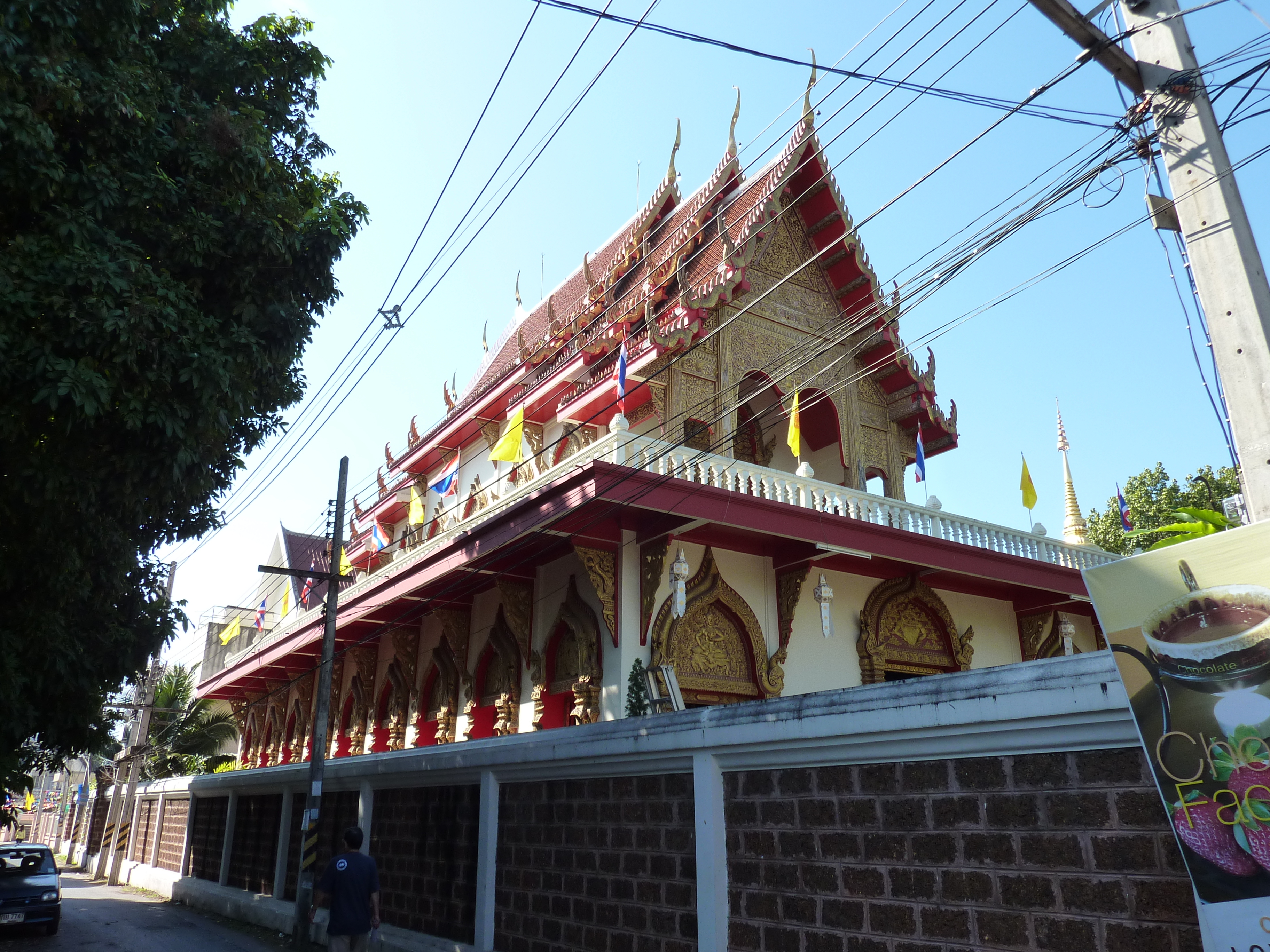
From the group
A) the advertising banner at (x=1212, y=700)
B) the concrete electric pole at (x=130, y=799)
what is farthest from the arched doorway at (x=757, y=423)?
the concrete electric pole at (x=130, y=799)

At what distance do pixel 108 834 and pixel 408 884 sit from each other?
22059 mm

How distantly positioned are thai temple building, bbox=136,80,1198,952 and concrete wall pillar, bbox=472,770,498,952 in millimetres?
31

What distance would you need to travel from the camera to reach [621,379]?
1339 centimetres

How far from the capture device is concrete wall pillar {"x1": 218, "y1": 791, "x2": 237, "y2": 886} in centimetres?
1591

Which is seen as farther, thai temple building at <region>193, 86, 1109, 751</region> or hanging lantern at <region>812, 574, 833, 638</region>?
hanging lantern at <region>812, 574, 833, 638</region>

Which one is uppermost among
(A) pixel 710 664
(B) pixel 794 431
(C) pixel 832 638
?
(B) pixel 794 431

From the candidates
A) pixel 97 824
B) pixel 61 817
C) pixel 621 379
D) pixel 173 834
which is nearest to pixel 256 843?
pixel 173 834

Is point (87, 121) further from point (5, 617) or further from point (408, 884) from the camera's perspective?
point (408, 884)

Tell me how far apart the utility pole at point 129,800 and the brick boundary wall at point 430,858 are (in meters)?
17.4

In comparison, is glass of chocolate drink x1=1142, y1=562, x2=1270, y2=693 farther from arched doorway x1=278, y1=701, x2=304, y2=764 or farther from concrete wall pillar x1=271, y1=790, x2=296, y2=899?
arched doorway x1=278, y1=701, x2=304, y2=764

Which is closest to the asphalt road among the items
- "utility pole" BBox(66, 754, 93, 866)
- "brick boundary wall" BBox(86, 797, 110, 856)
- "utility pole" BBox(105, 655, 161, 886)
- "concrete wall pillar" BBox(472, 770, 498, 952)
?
"concrete wall pillar" BBox(472, 770, 498, 952)

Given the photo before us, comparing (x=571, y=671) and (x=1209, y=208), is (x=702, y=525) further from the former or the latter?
(x=1209, y=208)

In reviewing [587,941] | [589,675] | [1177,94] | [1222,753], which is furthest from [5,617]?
[1177,94]

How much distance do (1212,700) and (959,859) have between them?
1518 millimetres
